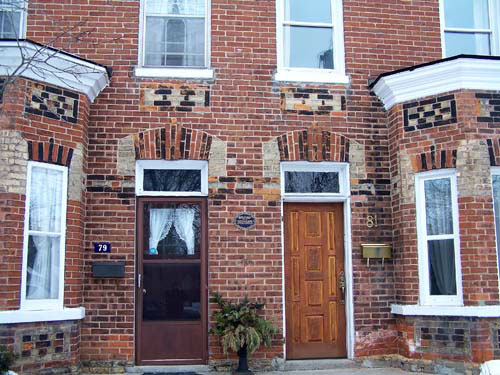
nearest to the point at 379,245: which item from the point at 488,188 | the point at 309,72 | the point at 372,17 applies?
the point at 488,188

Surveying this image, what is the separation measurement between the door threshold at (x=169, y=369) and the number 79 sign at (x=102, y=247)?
159 cm

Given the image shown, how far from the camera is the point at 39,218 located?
7.52 meters

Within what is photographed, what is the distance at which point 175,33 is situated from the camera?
8.89m

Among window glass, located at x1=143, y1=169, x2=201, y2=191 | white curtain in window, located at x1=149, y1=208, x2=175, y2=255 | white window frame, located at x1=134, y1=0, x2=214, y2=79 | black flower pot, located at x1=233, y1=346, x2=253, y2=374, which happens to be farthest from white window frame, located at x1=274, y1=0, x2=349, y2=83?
black flower pot, located at x1=233, y1=346, x2=253, y2=374

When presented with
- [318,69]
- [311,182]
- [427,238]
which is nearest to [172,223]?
[311,182]

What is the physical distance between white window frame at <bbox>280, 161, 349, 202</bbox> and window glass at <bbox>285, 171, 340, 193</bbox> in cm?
6

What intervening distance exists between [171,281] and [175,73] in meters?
2.96

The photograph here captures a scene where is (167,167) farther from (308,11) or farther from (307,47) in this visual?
(308,11)

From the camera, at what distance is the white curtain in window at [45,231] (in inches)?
293

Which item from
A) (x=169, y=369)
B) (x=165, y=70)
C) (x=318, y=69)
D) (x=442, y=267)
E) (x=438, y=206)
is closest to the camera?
(x=169, y=369)

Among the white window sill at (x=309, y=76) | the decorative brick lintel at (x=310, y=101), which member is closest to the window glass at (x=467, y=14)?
the white window sill at (x=309, y=76)

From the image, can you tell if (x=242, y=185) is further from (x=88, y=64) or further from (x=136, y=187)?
(x=88, y=64)

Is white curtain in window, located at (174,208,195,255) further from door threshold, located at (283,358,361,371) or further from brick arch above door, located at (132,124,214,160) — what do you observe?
door threshold, located at (283,358,361,371)

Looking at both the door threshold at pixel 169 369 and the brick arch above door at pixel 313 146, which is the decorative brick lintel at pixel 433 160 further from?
the door threshold at pixel 169 369
